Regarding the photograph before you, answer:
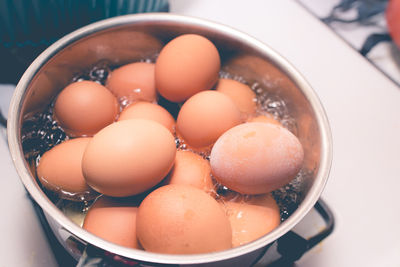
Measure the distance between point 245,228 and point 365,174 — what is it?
351 millimetres

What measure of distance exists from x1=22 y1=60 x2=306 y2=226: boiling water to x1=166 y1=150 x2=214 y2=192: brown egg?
0.03 meters

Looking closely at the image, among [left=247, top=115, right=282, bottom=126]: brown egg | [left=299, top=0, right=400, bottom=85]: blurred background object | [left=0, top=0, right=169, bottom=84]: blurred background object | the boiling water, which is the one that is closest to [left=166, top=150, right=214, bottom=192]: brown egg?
the boiling water

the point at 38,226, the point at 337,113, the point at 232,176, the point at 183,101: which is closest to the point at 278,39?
the point at 337,113

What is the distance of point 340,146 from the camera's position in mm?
741

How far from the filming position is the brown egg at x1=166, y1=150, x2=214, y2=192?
535 mm

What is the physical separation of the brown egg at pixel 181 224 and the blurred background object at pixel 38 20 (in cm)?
43

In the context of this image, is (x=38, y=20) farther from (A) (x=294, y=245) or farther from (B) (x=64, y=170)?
(A) (x=294, y=245)

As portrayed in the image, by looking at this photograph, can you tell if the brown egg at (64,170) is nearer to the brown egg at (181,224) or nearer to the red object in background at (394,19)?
the brown egg at (181,224)

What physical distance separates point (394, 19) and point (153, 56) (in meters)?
0.57

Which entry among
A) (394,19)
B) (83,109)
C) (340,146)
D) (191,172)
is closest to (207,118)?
(191,172)

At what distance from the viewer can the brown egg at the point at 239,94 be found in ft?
2.15

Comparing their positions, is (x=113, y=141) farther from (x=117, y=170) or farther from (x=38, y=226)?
(x=38, y=226)

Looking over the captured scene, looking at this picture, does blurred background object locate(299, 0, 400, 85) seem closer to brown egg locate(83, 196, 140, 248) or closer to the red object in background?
the red object in background

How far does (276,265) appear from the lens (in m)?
0.58
